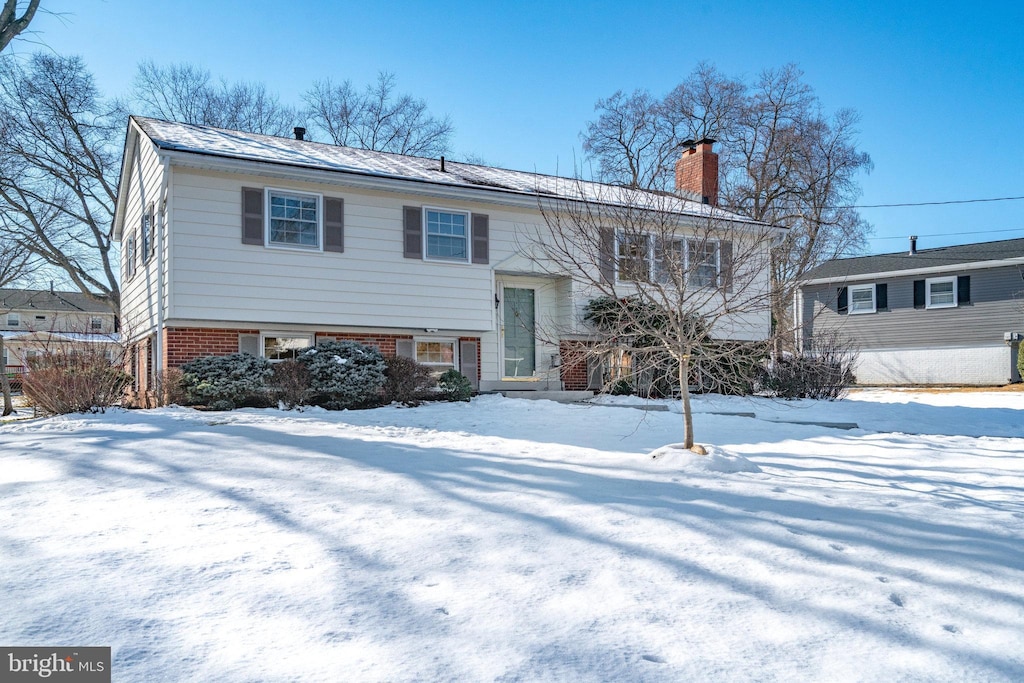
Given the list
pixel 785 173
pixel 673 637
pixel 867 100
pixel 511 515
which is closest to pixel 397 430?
pixel 511 515

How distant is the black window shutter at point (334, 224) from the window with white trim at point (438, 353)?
2.52 metres

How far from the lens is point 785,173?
26.4m

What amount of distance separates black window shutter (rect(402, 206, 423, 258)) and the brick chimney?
8442mm

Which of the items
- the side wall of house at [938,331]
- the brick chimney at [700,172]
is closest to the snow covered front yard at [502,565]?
the brick chimney at [700,172]

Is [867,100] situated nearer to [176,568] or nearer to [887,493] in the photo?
[887,493]

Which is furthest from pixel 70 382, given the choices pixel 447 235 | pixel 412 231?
pixel 447 235

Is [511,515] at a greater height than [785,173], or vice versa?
[785,173]

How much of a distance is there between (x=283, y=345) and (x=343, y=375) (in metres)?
2.26

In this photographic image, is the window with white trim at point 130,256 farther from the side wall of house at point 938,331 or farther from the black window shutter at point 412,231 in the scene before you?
the side wall of house at point 938,331

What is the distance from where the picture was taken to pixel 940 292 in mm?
25406

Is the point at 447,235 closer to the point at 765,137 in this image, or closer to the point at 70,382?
the point at 70,382

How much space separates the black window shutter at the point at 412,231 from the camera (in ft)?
45.2

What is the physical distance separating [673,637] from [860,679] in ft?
2.21

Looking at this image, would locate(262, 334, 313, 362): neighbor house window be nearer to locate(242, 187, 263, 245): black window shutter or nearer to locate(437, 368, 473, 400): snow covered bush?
locate(242, 187, 263, 245): black window shutter
